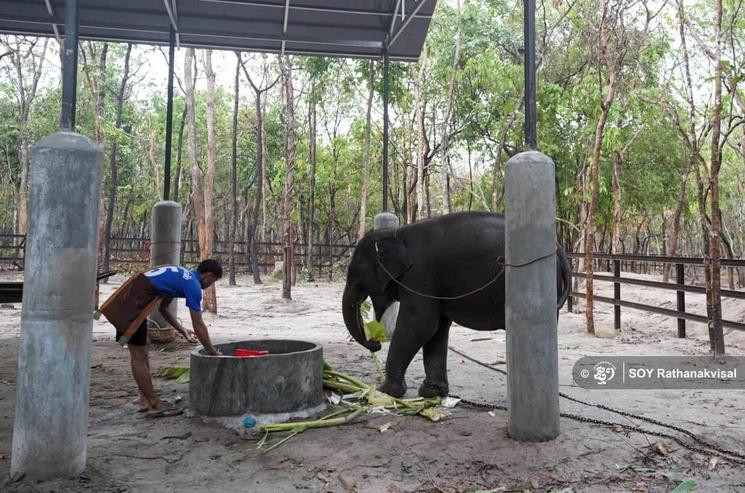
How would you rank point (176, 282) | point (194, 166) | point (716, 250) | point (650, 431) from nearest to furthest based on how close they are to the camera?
point (650, 431)
point (176, 282)
point (716, 250)
point (194, 166)

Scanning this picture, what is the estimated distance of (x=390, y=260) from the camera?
552 cm

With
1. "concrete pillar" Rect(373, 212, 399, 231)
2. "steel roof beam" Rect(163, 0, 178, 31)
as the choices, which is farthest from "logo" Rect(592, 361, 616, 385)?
"steel roof beam" Rect(163, 0, 178, 31)

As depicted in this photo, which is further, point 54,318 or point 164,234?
point 164,234

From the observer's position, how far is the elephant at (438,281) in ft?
17.0

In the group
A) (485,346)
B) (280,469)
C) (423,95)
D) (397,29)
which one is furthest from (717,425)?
(423,95)

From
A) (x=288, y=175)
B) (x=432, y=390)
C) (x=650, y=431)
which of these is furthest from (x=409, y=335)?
(x=288, y=175)

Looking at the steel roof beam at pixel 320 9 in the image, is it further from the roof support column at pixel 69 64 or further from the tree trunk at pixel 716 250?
the roof support column at pixel 69 64

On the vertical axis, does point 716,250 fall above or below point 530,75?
below

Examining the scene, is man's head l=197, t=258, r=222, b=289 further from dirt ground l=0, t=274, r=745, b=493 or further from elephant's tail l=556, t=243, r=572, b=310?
elephant's tail l=556, t=243, r=572, b=310

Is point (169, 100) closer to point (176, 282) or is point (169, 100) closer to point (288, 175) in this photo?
point (176, 282)

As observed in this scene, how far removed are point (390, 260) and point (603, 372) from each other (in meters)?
2.94

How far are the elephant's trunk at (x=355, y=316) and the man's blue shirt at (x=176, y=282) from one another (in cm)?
161

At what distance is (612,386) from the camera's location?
5949 millimetres

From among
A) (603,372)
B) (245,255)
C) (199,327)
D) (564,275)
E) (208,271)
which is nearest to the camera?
(199,327)
